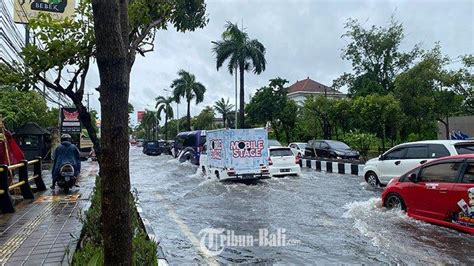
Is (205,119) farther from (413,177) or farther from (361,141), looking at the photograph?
(413,177)

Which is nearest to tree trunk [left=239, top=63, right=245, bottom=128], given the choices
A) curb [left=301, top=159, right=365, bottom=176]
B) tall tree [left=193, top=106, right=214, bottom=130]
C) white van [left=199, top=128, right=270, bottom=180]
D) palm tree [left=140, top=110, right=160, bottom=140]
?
curb [left=301, top=159, right=365, bottom=176]

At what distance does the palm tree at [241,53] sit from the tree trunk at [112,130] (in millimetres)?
34628

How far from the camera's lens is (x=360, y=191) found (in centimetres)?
1334

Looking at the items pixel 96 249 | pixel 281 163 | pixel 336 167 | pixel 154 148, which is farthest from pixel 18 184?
pixel 154 148

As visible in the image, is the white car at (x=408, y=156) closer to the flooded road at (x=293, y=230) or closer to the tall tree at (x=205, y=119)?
the flooded road at (x=293, y=230)

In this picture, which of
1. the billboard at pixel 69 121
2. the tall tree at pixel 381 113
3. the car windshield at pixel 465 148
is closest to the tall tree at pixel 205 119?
the billboard at pixel 69 121

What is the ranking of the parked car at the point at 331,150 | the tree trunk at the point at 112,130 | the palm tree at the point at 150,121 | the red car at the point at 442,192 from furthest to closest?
1. the palm tree at the point at 150,121
2. the parked car at the point at 331,150
3. the red car at the point at 442,192
4. the tree trunk at the point at 112,130

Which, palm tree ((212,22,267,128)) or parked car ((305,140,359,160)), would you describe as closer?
parked car ((305,140,359,160))

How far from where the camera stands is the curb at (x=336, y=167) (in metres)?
19.4

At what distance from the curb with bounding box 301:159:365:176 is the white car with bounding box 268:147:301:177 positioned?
326 centimetres

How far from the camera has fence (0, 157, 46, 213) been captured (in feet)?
28.5

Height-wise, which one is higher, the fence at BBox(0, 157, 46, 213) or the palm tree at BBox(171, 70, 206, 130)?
the palm tree at BBox(171, 70, 206, 130)

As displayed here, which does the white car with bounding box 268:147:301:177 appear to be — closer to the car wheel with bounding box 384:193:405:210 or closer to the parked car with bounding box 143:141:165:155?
the car wheel with bounding box 384:193:405:210

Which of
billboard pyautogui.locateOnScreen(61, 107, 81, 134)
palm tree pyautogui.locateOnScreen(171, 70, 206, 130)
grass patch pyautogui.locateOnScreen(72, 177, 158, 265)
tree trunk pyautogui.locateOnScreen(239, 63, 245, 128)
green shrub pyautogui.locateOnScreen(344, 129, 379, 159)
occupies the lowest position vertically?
grass patch pyautogui.locateOnScreen(72, 177, 158, 265)
